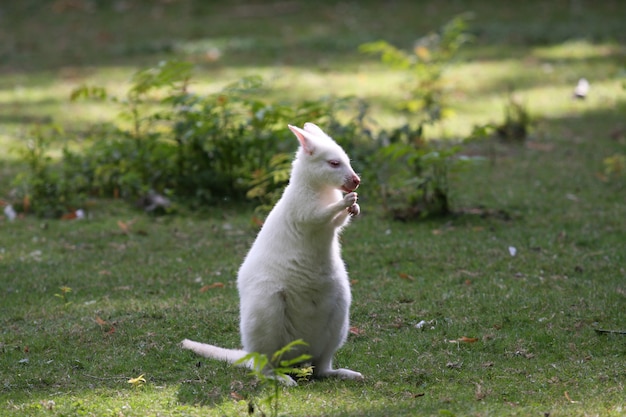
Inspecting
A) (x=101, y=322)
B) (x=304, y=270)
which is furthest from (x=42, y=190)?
(x=304, y=270)

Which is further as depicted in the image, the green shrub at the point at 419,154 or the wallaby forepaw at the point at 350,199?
the green shrub at the point at 419,154

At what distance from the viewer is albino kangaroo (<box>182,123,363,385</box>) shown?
172 inches

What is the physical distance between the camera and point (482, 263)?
650cm

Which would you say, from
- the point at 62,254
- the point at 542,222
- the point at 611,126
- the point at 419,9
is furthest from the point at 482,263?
the point at 419,9

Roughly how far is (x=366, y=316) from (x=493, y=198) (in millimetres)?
2996

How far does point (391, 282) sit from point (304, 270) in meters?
1.88

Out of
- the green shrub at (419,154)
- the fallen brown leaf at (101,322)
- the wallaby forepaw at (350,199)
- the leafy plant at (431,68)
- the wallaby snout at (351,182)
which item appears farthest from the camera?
the leafy plant at (431,68)

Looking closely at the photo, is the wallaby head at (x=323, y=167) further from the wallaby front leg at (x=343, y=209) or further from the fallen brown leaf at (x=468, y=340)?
the fallen brown leaf at (x=468, y=340)

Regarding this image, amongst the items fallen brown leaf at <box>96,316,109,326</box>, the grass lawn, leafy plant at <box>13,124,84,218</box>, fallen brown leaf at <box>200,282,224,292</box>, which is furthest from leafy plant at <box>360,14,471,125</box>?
fallen brown leaf at <box>96,316,109,326</box>

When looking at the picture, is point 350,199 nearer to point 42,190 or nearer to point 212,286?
point 212,286

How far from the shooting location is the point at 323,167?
4.37 meters

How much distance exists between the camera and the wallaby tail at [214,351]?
470 cm

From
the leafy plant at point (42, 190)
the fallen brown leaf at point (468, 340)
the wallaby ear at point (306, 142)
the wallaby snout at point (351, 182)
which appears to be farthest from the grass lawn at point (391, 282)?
the wallaby ear at point (306, 142)

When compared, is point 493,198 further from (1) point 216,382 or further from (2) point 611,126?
(1) point 216,382
